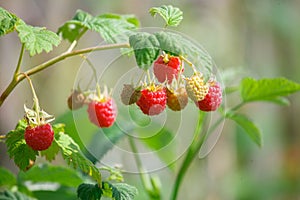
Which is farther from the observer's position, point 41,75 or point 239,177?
point 239,177

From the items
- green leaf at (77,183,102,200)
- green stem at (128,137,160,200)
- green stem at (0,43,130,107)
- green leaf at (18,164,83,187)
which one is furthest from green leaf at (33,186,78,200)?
green stem at (0,43,130,107)

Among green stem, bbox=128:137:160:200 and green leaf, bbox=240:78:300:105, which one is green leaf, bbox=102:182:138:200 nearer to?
green stem, bbox=128:137:160:200

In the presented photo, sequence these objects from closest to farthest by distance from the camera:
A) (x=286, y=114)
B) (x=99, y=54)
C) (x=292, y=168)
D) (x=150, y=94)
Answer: (x=150, y=94), (x=99, y=54), (x=292, y=168), (x=286, y=114)

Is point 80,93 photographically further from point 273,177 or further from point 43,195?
point 273,177

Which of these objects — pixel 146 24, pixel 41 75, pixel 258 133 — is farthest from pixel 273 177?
pixel 258 133

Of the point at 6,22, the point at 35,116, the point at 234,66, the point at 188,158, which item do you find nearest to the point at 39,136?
the point at 35,116

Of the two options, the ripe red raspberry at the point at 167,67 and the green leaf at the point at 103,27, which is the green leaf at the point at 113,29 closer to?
the green leaf at the point at 103,27

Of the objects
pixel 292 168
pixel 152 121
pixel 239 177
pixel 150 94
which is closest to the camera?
pixel 150 94
